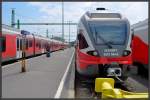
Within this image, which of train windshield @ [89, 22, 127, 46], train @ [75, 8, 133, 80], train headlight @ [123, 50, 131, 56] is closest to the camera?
train @ [75, 8, 133, 80]

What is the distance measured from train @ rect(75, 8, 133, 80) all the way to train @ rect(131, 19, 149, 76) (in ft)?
11.5

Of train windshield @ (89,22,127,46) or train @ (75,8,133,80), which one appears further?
train windshield @ (89,22,127,46)

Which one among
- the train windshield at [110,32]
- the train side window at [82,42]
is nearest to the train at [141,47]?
the train windshield at [110,32]

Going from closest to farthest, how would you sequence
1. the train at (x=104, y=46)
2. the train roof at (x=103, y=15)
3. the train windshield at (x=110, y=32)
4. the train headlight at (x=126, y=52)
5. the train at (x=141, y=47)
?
the train at (x=104, y=46) → the train headlight at (x=126, y=52) → the train windshield at (x=110, y=32) → the train roof at (x=103, y=15) → the train at (x=141, y=47)

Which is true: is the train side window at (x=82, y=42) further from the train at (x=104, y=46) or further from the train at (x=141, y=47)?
the train at (x=141, y=47)

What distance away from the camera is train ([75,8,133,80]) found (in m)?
15.4

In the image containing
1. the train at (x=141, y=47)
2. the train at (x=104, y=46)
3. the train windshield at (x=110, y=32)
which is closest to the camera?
the train at (x=104, y=46)

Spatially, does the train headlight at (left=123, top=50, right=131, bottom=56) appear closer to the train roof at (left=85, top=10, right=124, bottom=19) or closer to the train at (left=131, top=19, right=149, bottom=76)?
the train roof at (left=85, top=10, right=124, bottom=19)

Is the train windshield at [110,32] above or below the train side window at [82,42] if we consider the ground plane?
above

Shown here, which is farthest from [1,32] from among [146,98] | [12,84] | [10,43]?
[146,98]

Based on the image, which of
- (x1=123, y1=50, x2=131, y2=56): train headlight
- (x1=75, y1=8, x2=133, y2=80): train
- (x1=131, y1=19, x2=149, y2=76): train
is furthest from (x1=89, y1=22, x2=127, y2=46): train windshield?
(x1=131, y1=19, x2=149, y2=76): train

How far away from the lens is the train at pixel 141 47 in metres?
19.5

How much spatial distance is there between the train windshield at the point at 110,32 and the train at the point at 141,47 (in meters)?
3.47

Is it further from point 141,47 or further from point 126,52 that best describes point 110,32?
point 141,47
